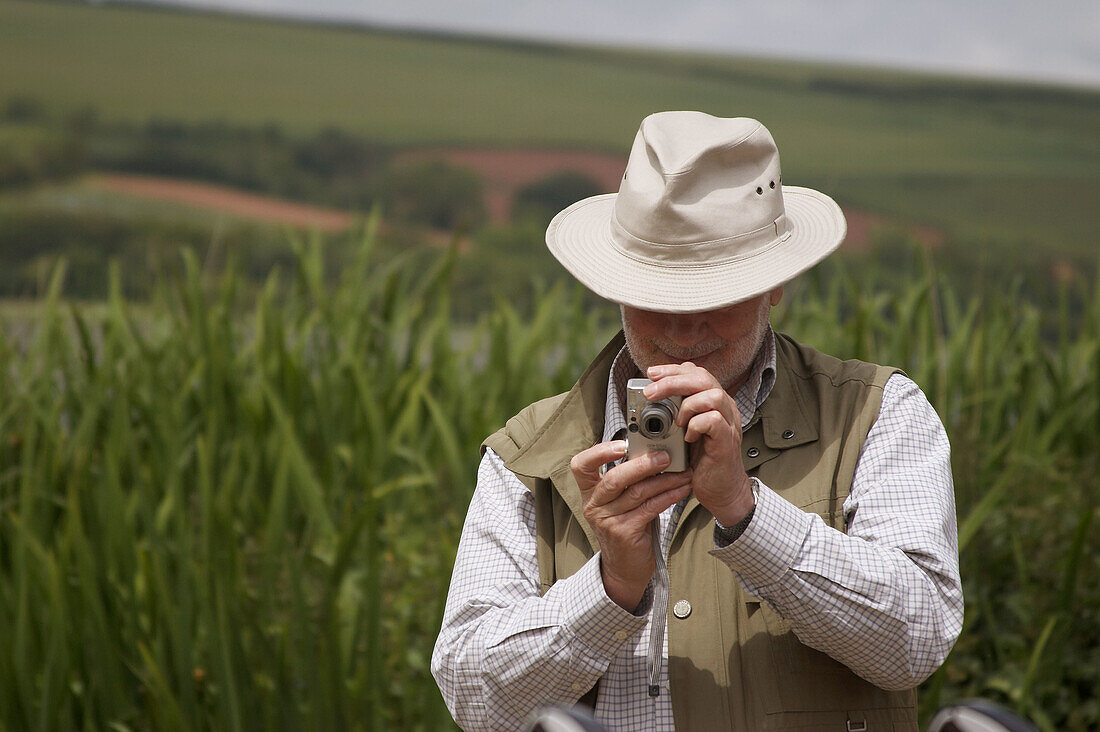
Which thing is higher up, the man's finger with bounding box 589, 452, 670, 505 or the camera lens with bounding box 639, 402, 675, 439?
the camera lens with bounding box 639, 402, 675, 439

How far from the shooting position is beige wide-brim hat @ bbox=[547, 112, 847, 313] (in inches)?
57.4

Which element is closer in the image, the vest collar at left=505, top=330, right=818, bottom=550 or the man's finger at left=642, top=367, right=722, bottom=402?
the man's finger at left=642, top=367, right=722, bottom=402

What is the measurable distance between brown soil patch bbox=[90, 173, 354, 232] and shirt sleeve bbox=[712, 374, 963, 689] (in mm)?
4661

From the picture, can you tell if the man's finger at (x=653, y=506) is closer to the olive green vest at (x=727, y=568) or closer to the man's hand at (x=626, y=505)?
the man's hand at (x=626, y=505)

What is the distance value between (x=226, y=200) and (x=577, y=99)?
192 cm

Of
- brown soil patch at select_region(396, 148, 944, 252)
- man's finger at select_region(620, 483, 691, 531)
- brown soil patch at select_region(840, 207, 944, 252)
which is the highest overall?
man's finger at select_region(620, 483, 691, 531)

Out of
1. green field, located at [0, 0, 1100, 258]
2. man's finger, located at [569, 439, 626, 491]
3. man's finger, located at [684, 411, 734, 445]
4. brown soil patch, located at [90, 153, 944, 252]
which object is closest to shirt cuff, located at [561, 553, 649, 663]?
man's finger, located at [569, 439, 626, 491]

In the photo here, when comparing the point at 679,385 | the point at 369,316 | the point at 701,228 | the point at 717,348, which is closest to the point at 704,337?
the point at 717,348

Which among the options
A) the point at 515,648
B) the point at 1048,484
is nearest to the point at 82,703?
the point at 515,648

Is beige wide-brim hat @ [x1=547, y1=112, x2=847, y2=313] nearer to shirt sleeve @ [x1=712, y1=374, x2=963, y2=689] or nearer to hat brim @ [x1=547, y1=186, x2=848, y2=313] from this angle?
hat brim @ [x1=547, y1=186, x2=848, y2=313]

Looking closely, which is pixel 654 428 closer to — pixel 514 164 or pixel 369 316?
pixel 369 316

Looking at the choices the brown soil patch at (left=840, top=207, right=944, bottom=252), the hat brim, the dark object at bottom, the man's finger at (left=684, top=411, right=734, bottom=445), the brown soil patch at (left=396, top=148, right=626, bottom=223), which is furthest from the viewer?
the brown soil patch at (left=396, top=148, right=626, bottom=223)

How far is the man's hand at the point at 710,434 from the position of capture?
125 cm

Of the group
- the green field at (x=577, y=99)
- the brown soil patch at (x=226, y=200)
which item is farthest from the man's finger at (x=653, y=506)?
the green field at (x=577, y=99)
